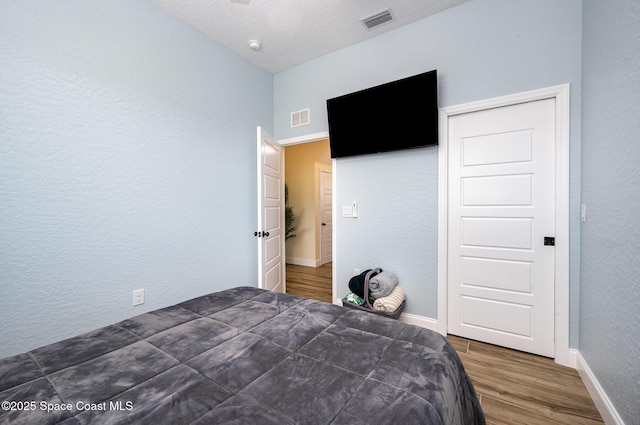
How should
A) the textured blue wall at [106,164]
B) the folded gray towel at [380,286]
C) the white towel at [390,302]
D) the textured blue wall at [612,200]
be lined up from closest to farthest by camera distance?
1. the textured blue wall at [612,200]
2. the textured blue wall at [106,164]
3. the white towel at [390,302]
4. the folded gray towel at [380,286]

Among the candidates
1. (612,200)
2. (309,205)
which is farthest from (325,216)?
(612,200)

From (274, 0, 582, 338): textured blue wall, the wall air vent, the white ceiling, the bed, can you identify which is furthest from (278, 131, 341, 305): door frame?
the bed

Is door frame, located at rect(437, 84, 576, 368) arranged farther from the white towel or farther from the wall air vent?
the wall air vent

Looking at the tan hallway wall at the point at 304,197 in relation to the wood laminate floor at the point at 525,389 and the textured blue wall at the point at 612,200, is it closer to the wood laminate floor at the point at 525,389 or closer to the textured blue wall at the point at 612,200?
the wood laminate floor at the point at 525,389

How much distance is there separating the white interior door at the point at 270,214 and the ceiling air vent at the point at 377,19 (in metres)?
1.50

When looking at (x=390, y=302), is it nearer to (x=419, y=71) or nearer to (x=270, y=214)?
(x=270, y=214)

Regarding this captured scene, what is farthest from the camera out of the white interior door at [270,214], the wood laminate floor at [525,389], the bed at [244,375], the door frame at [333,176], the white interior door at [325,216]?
the white interior door at [325,216]

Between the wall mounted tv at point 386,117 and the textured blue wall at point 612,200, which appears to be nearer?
the textured blue wall at point 612,200

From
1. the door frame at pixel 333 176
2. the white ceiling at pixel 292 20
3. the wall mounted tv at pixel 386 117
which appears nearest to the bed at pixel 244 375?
the door frame at pixel 333 176

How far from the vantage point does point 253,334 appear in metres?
1.16

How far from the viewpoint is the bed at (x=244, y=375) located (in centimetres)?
70

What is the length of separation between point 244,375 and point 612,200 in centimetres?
208

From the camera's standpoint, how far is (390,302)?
231 centimetres

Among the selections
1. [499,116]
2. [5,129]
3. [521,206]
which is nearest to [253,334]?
[5,129]
